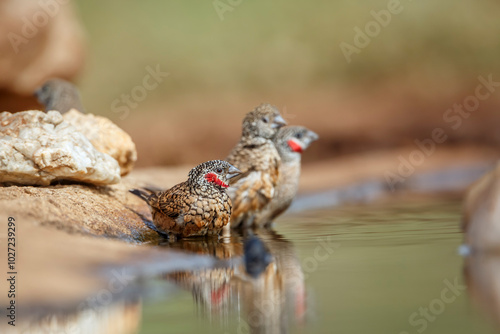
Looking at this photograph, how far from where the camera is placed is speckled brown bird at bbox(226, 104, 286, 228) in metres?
7.43

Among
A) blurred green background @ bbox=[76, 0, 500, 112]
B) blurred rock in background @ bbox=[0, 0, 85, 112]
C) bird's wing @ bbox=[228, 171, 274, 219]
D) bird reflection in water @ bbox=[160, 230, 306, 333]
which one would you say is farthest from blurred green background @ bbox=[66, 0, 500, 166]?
bird reflection in water @ bbox=[160, 230, 306, 333]

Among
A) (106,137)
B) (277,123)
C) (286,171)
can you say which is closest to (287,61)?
(286,171)

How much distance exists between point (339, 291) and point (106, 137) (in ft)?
12.0

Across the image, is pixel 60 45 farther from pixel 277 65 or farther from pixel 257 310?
pixel 257 310

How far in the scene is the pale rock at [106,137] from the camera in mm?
7203

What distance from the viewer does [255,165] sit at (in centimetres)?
754

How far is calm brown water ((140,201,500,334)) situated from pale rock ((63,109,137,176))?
5.09ft

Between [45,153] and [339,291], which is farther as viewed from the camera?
[45,153]

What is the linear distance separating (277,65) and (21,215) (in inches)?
435

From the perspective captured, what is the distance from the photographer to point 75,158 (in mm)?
6305

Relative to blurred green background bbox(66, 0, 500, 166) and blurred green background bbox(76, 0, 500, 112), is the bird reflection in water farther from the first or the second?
blurred green background bbox(76, 0, 500, 112)

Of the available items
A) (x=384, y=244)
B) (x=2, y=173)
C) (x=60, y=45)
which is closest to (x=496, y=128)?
(x=60, y=45)

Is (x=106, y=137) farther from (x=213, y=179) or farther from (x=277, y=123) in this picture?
(x=277, y=123)

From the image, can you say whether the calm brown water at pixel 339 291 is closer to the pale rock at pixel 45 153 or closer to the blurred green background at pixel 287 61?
the pale rock at pixel 45 153
